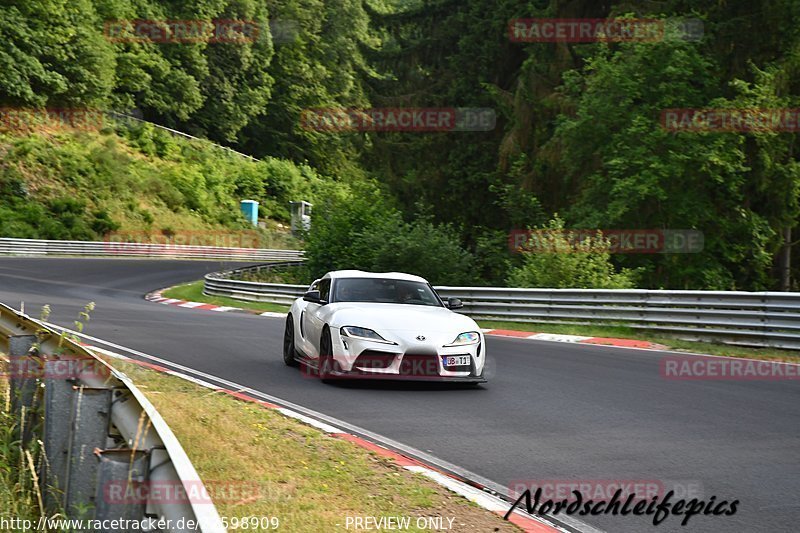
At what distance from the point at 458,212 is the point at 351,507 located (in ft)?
92.5

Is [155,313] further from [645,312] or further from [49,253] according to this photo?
[49,253]

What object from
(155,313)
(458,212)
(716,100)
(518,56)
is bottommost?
(155,313)

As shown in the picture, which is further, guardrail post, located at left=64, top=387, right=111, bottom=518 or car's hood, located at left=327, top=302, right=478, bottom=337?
car's hood, located at left=327, top=302, right=478, bottom=337

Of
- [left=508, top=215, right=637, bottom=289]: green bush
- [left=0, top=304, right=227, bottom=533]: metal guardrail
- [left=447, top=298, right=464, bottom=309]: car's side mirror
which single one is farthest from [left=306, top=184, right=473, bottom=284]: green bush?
[left=0, top=304, right=227, bottom=533]: metal guardrail

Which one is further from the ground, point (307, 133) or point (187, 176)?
point (307, 133)

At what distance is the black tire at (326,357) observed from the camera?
36.9 ft

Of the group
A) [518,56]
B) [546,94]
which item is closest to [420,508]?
[546,94]

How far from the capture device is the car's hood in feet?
36.1

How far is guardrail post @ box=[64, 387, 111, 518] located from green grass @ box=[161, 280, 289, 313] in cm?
2203

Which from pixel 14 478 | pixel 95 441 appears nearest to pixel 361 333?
pixel 14 478

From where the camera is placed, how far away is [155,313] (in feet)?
73.0

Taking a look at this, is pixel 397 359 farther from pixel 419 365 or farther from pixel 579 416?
pixel 579 416

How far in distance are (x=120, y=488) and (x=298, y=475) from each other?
272 cm

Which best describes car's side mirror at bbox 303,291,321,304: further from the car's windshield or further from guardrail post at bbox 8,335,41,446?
guardrail post at bbox 8,335,41,446
